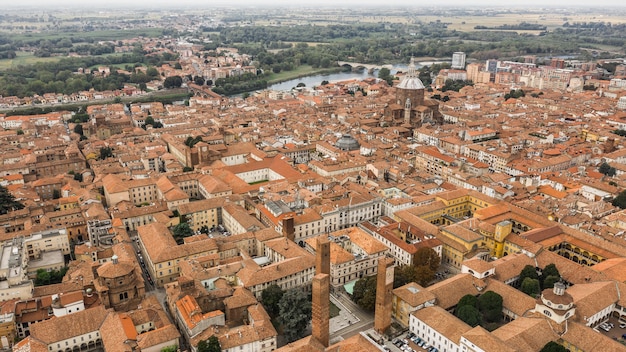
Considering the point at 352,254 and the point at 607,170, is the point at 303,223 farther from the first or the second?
the point at 607,170

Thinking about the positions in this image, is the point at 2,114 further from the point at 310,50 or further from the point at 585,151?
the point at 310,50

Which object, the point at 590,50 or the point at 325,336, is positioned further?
the point at 590,50

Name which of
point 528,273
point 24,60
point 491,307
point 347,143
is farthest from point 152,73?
point 491,307

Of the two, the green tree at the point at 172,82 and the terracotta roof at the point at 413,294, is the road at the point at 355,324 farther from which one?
the green tree at the point at 172,82

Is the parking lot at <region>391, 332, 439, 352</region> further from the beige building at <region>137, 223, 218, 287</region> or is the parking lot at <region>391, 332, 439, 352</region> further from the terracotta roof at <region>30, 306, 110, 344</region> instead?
the terracotta roof at <region>30, 306, 110, 344</region>

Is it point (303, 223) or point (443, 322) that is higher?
point (303, 223)

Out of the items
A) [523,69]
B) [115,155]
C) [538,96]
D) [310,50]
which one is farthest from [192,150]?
[310,50]
